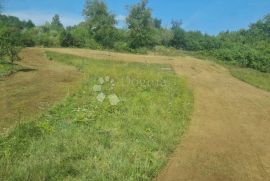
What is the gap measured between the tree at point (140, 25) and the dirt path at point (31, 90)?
98.5ft

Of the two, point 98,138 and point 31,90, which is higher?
point 98,138

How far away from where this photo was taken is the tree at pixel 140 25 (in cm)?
5548

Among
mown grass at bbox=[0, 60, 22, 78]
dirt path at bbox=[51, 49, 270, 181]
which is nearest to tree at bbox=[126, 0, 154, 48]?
mown grass at bbox=[0, 60, 22, 78]

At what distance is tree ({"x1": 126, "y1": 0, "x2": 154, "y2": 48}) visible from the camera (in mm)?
55484

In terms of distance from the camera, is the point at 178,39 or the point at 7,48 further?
the point at 178,39

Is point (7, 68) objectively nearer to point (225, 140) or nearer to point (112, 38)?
point (225, 140)

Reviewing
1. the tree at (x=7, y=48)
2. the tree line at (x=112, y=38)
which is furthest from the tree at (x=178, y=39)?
the tree at (x=7, y=48)

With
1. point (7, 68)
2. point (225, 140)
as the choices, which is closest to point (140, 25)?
point (7, 68)

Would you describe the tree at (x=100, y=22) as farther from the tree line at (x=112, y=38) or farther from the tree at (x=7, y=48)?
the tree at (x=7, y=48)

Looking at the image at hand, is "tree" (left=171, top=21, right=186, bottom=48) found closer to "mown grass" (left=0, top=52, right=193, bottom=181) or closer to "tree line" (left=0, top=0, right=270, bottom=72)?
"tree line" (left=0, top=0, right=270, bottom=72)

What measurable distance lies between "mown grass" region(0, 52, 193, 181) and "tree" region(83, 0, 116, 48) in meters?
38.4

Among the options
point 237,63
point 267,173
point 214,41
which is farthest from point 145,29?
point 267,173

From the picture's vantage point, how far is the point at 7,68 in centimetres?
2303

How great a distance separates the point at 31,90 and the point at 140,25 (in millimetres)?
39490
